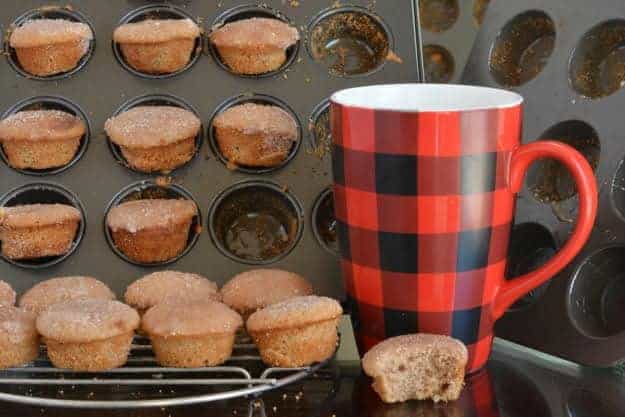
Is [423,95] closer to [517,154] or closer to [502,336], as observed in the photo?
[517,154]

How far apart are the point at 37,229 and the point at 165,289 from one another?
171 mm

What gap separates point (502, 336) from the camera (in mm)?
840

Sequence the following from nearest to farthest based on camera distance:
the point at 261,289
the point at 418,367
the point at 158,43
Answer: the point at 418,367 < the point at 261,289 < the point at 158,43

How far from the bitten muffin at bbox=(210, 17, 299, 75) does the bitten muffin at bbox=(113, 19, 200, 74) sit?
3 cm

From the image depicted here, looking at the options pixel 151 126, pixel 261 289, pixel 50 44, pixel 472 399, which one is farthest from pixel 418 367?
pixel 50 44

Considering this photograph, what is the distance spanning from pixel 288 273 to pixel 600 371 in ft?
1.04

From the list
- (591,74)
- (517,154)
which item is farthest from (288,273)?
(591,74)

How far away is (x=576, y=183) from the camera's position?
2.26ft

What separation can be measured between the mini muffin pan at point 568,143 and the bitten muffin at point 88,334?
38 cm

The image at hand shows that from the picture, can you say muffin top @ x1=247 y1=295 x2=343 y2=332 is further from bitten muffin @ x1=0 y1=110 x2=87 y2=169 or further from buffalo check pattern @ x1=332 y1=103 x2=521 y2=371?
bitten muffin @ x1=0 y1=110 x2=87 y2=169

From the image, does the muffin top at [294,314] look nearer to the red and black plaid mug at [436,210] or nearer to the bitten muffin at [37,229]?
the red and black plaid mug at [436,210]

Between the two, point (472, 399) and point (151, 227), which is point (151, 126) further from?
point (472, 399)

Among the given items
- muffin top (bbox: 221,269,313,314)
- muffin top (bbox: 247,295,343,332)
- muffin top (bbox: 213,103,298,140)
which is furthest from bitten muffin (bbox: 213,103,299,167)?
muffin top (bbox: 247,295,343,332)

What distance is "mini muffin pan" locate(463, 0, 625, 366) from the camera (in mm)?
758
